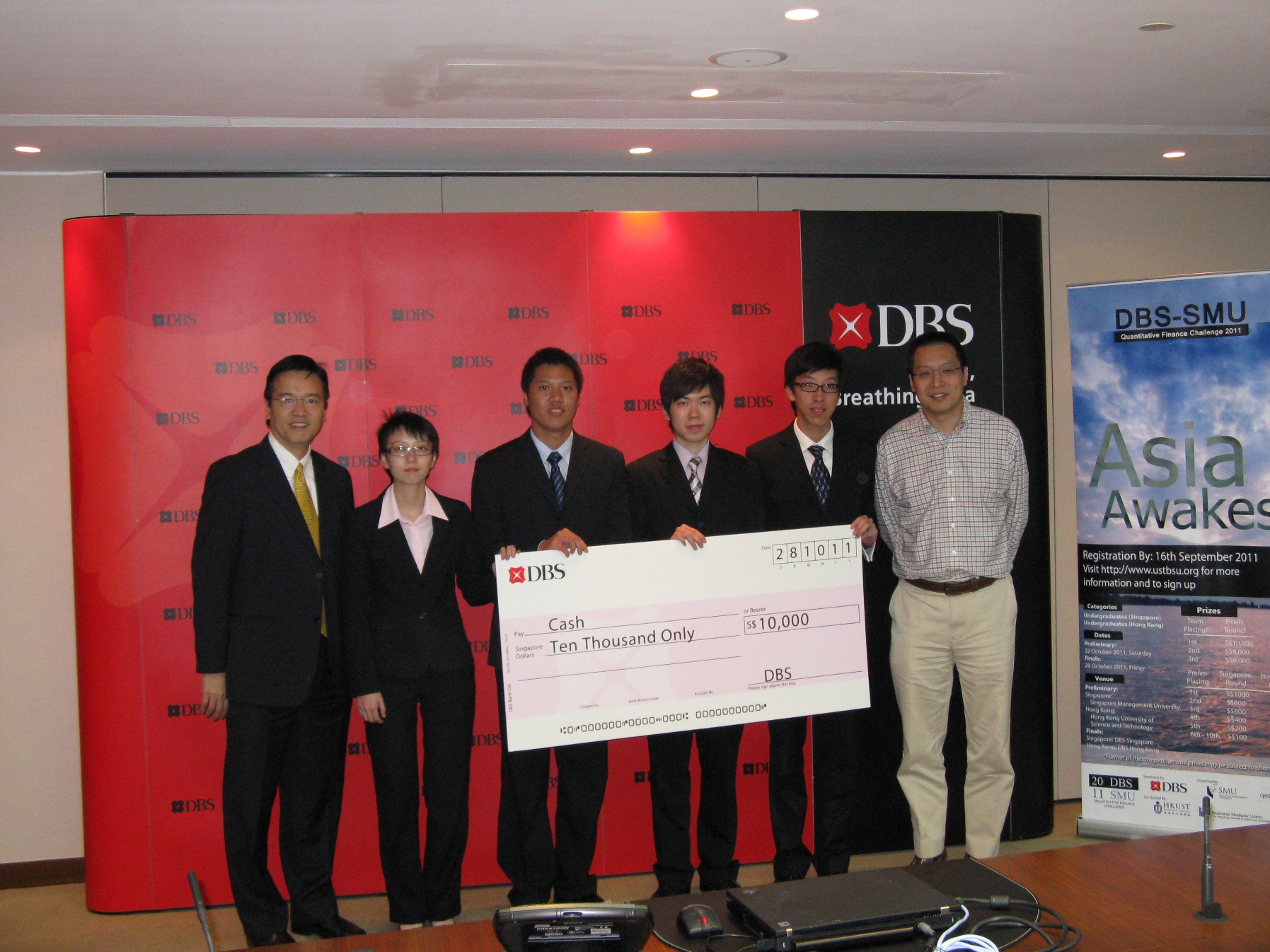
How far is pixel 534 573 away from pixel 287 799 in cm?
125

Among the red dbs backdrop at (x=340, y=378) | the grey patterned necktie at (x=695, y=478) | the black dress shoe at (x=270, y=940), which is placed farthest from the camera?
the red dbs backdrop at (x=340, y=378)

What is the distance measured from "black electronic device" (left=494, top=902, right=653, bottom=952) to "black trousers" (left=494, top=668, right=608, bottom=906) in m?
1.82

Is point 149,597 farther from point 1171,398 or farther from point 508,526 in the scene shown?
point 1171,398

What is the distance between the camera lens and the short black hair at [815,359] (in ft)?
12.2

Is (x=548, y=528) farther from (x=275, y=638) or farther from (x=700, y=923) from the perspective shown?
(x=700, y=923)

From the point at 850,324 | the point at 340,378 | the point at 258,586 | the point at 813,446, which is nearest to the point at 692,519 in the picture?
the point at 813,446

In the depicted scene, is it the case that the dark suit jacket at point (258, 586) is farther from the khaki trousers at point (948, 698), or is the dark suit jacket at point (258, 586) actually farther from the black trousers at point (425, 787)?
the khaki trousers at point (948, 698)

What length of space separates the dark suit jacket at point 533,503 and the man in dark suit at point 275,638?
1.75ft

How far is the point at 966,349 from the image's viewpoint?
14.4 feet

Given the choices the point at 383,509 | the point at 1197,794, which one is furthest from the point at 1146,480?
the point at 383,509

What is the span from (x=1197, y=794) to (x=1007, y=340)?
6.57ft

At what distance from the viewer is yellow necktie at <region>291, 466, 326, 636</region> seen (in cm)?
343
